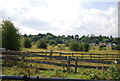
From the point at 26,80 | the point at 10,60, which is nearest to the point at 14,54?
the point at 10,60

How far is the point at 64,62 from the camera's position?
11.4m

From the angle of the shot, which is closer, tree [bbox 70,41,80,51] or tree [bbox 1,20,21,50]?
tree [bbox 1,20,21,50]

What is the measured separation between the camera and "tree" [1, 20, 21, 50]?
17359 mm

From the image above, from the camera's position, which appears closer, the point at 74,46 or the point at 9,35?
the point at 9,35

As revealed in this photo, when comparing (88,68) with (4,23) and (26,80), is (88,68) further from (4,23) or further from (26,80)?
(4,23)

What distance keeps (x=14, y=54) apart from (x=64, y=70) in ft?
16.7

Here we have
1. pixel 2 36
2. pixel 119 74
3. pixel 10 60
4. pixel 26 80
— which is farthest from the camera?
pixel 2 36

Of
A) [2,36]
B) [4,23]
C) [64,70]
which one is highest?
[4,23]

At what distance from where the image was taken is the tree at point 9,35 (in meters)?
17.4

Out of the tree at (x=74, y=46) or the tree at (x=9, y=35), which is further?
the tree at (x=74, y=46)

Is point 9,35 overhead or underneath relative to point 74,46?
overhead

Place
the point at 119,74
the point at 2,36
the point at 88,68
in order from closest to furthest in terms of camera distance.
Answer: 1. the point at 119,74
2. the point at 88,68
3. the point at 2,36

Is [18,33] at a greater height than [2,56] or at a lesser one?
greater

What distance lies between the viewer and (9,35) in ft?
57.7
